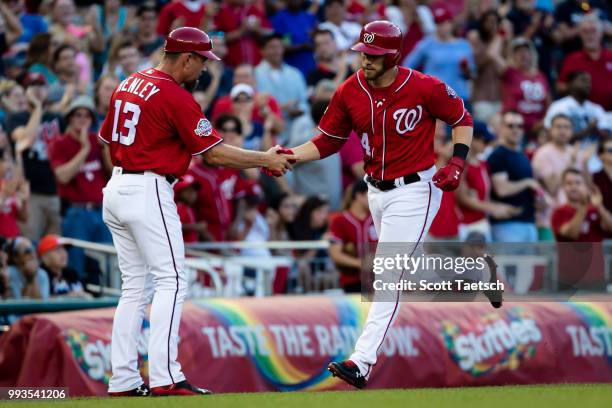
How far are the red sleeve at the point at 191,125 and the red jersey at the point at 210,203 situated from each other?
16.5 feet

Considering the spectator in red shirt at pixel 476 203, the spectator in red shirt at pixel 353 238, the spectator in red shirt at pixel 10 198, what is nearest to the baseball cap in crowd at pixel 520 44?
the spectator in red shirt at pixel 476 203

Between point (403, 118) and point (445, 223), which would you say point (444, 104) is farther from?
point (445, 223)

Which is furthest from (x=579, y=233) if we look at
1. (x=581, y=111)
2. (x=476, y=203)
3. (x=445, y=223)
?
(x=581, y=111)

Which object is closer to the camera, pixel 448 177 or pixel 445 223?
pixel 448 177

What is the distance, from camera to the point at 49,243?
12.6m

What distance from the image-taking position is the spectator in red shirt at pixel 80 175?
13.7m

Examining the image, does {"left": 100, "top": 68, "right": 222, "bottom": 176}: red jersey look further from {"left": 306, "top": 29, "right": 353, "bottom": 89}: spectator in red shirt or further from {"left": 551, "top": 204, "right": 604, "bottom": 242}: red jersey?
{"left": 306, "top": 29, "right": 353, "bottom": 89}: spectator in red shirt

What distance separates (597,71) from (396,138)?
10.5m

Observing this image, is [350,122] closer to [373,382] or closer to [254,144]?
[373,382]

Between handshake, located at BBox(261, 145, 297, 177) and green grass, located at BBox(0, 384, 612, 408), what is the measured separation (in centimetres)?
160

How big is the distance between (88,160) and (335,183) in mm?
3426

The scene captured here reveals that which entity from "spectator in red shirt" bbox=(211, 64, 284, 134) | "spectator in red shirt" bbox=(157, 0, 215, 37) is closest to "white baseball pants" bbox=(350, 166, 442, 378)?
"spectator in red shirt" bbox=(211, 64, 284, 134)

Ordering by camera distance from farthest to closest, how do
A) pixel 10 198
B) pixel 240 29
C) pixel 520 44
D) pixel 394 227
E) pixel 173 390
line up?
1. pixel 520 44
2. pixel 240 29
3. pixel 10 198
4. pixel 394 227
5. pixel 173 390

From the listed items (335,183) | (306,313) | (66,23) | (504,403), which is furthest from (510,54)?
(504,403)
